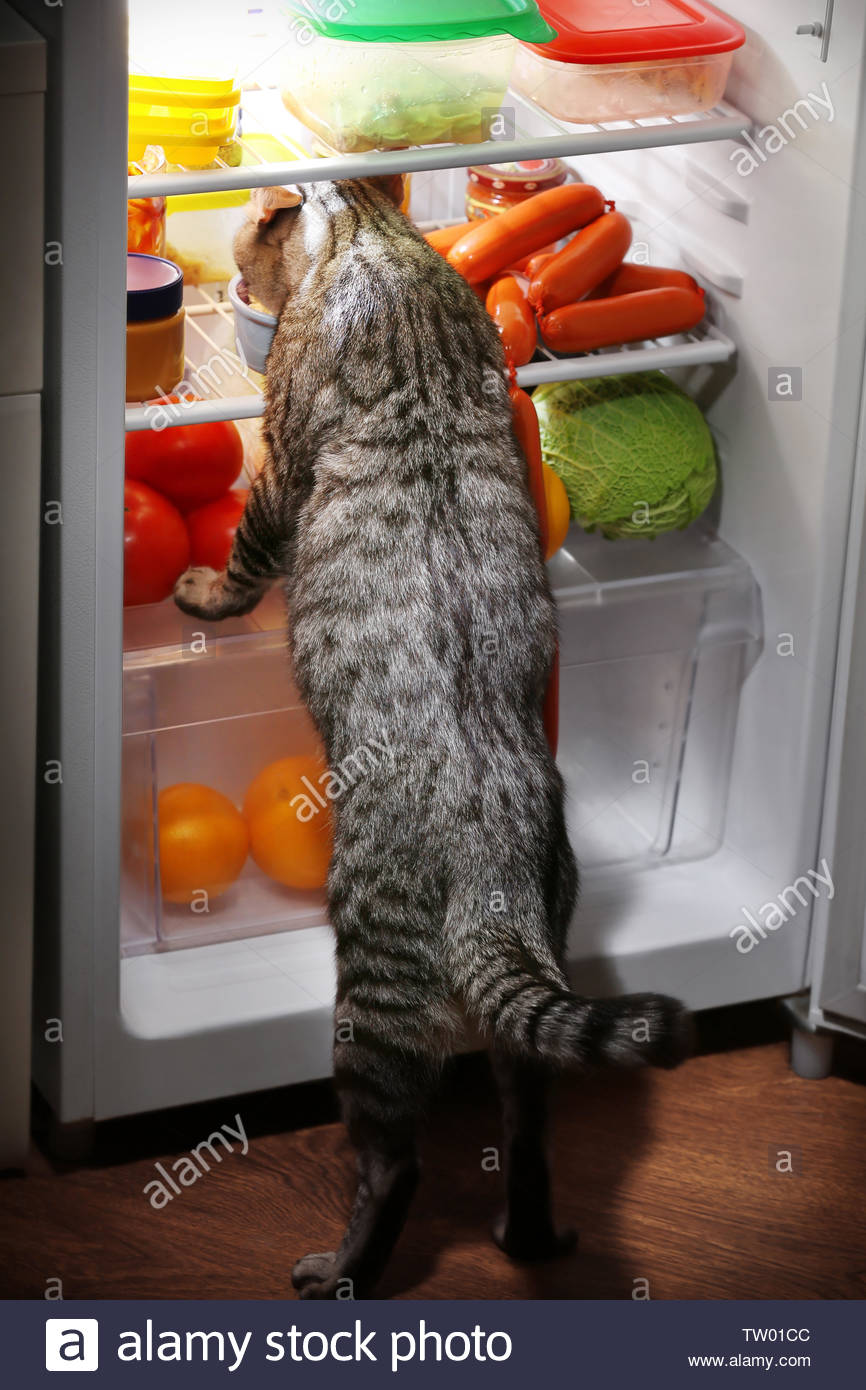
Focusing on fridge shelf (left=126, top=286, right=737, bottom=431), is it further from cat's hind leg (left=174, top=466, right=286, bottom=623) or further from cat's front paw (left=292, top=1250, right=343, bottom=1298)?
cat's front paw (left=292, top=1250, right=343, bottom=1298)

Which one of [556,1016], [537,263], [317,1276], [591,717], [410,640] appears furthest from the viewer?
[591,717]

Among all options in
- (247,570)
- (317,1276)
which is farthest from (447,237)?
(317,1276)

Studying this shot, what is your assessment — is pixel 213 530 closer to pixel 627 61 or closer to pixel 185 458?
pixel 185 458

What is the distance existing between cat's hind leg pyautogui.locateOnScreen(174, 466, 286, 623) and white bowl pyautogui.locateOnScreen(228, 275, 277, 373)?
0.42 ft

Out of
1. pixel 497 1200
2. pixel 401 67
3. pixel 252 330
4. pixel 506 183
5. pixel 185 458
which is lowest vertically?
pixel 497 1200

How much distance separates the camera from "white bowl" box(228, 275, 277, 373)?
1.70 meters

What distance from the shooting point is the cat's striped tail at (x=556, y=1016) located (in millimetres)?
1438

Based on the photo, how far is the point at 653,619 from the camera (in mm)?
1933

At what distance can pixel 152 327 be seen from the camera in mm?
1631

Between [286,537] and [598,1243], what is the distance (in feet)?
2.69

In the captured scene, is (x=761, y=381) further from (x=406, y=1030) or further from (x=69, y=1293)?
(x=69, y=1293)

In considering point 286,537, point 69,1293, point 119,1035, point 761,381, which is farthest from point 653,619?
point 69,1293

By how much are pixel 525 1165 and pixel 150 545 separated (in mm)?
760

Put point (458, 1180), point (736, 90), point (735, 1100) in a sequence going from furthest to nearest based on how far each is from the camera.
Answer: point (735, 1100)
point (458, 1180)
point (736, 90)
